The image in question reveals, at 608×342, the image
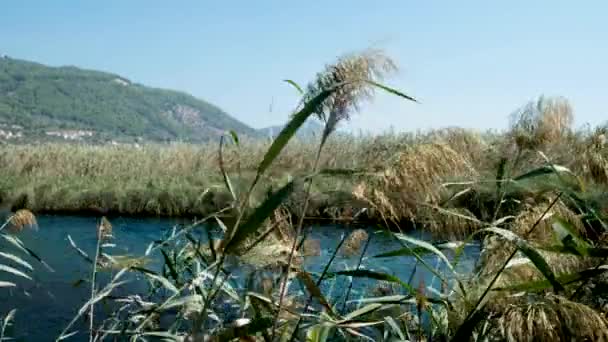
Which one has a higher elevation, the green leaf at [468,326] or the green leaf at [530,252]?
the green leaf at [530,252]

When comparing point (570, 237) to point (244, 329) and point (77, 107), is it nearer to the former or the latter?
point (244, 329)

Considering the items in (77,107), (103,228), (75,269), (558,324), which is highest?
(77,107)

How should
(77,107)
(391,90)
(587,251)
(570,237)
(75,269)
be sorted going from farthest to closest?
(77,107) < (75,269) < (570,237) < (587,251) < (391,90)

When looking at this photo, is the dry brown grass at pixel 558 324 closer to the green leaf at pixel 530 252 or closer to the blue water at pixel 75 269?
the green leaf at pixel 530 252

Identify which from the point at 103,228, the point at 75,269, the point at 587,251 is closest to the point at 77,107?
the point at 75,269

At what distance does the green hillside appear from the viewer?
136 m

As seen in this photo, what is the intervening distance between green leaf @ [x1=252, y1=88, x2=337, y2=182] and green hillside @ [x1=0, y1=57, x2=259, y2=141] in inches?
4826

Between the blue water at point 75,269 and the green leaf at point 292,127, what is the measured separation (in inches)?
87.0

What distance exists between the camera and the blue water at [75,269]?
208 inches

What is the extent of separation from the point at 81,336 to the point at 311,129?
5.08 meters

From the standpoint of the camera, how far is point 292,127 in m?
1.12

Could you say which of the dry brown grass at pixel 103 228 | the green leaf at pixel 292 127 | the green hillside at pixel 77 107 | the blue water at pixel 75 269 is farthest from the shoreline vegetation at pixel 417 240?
the green hillside at pixel 77 107

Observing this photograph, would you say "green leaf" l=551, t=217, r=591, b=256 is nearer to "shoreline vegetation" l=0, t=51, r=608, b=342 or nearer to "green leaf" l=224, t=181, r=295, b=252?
"shoreline vegetation" l=0, t=51, r=608, b=342

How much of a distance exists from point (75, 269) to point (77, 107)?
159248mm
